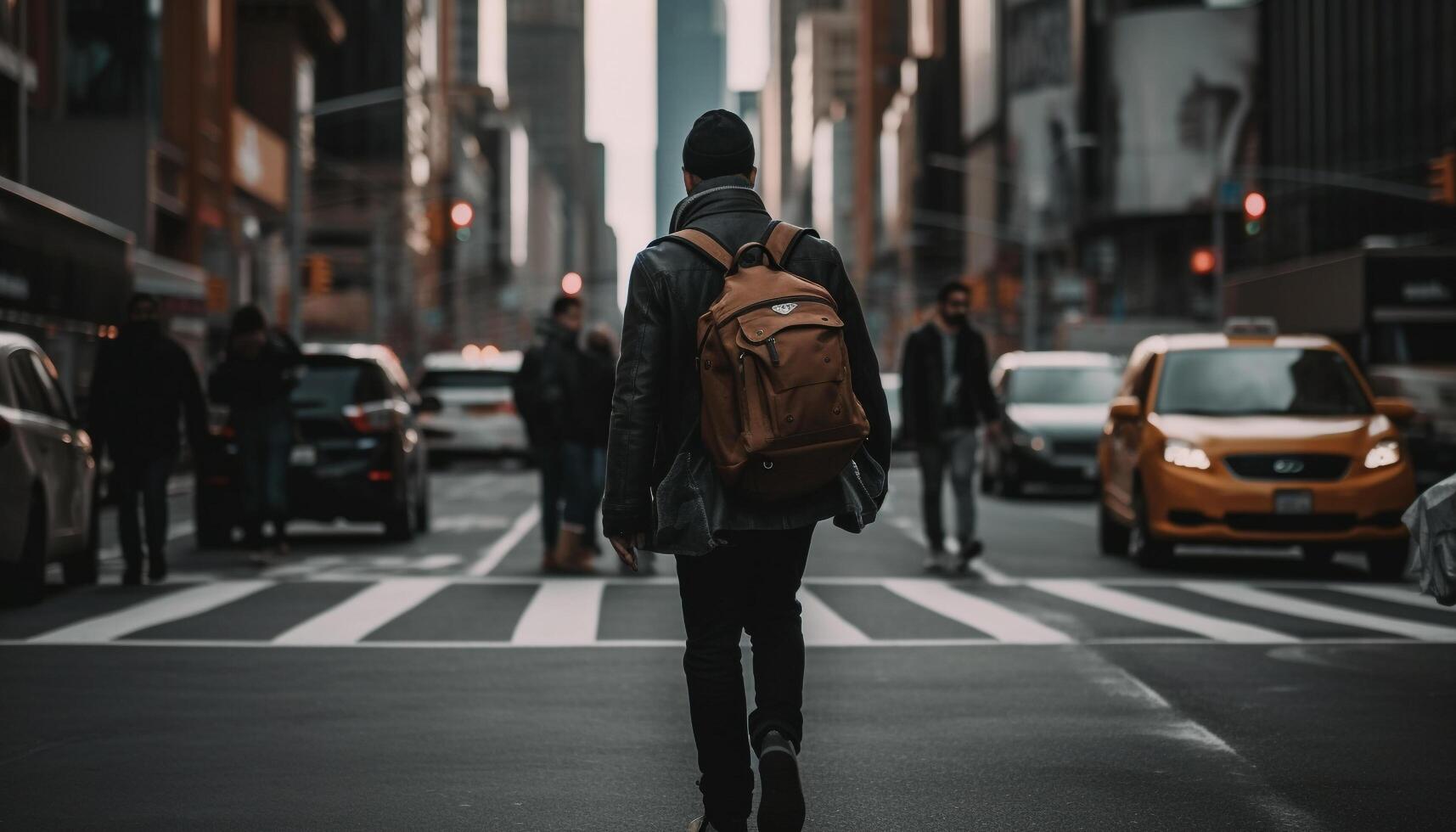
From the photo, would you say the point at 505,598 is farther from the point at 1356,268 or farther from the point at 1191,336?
the point at 1356,268

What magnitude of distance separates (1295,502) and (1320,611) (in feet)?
7.65

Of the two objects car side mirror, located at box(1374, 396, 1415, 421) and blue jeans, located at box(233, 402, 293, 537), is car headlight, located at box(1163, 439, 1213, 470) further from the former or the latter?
blue jeans, located at box(233, 402, 293, 537)

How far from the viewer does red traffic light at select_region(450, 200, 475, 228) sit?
3884 cm

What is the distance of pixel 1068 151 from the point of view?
89312mm

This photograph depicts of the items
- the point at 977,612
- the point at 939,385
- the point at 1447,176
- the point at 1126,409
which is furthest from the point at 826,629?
the point at 1447,176

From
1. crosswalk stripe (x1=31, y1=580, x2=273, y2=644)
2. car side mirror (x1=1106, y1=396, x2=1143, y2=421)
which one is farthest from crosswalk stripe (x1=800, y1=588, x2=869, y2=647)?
car side mirror (x1=1106, y1=396, x2=1143, y2=421)

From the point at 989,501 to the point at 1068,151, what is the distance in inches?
2596

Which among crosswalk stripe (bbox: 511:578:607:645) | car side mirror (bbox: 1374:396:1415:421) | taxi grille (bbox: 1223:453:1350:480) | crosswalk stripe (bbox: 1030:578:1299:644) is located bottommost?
crosswalk stripe (bbox: 1030:578:1299:644)

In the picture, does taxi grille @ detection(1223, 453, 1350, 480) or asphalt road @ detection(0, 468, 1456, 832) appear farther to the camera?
taxi grille @ detection(1223, 453, 1350, 480)

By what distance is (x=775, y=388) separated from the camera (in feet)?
15.5

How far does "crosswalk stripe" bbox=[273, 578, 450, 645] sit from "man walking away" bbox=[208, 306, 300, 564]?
5.09 feet

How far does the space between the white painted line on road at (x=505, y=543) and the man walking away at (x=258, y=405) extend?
153 cm

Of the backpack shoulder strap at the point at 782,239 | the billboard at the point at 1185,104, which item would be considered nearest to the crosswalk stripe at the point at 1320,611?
the backpack shoulder strap at the point at 782,239

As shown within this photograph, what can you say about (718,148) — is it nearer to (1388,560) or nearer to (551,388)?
(551,388)
